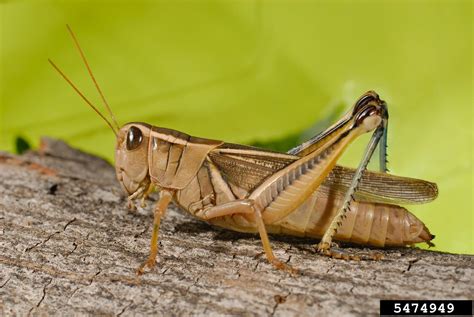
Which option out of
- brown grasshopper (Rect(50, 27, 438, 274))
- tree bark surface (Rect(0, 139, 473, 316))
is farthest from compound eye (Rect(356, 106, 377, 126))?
tree bark surface (Rect(0, 139, 473, 316))

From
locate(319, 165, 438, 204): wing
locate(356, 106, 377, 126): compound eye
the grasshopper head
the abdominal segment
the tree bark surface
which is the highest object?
locate(356, 106, 377, 126): compound eye

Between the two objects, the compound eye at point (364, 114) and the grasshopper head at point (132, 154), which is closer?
the compound eye at point (364, 114)

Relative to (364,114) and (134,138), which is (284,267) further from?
(134,138)

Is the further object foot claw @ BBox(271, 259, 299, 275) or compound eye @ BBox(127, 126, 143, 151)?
compound eye @ BBox(127, 126, 143, 151)

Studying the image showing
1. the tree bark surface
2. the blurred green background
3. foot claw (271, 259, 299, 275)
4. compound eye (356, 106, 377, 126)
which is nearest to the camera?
the tree bark surface

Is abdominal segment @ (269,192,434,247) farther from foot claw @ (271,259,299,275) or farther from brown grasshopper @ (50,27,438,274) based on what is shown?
foot claw @ (271,259,299,275)

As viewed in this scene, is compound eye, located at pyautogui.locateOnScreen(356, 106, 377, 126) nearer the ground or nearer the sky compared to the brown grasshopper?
nearer the sky

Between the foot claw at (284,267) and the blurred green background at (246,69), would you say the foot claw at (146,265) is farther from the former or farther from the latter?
the blurred green background at (246,69)

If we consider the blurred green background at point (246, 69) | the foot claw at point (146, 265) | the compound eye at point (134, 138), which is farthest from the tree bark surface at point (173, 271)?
the blurred green background at point (246, 69)

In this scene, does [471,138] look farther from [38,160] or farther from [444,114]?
[38,160]
